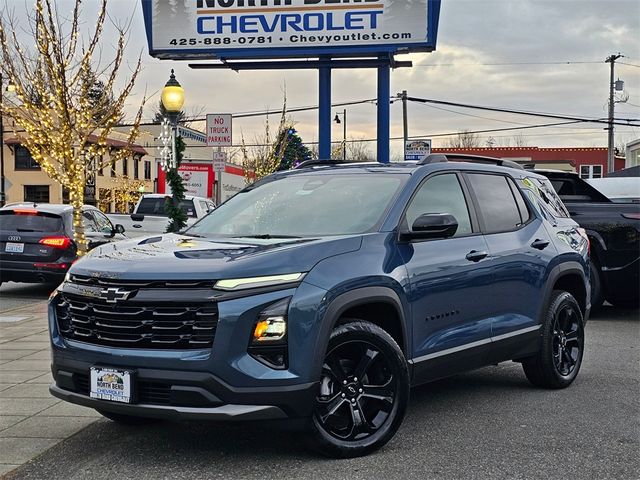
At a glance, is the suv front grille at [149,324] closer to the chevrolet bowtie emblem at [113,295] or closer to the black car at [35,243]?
the chevrolet bowtie emblem at [113,295]

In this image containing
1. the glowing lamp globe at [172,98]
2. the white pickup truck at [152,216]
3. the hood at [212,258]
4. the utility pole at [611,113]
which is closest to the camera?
the hood at [212,258]

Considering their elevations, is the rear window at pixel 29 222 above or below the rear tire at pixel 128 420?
above

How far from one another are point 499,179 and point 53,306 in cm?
368

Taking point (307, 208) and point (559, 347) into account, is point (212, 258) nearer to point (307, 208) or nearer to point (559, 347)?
point (307, 208)

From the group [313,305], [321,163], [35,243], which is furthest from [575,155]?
[313,305]

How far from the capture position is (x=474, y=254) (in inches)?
213

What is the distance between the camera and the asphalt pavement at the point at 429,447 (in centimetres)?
424

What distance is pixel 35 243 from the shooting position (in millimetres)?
12750

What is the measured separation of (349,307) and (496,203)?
2244 millimetres

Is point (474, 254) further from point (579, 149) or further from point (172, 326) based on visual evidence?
point (579, 149)

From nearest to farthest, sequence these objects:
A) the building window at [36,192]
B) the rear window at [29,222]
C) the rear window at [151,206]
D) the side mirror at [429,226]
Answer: the side mirror at [429,226], the rear window at [29,222], the rear window at [151,206], the building window at [36,192]

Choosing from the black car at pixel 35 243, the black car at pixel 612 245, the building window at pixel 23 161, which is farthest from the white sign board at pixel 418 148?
the building window at pixel 23 161

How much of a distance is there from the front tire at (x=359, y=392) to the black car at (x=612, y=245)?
20.1 ft

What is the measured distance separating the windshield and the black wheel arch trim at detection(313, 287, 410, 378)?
0.52m
